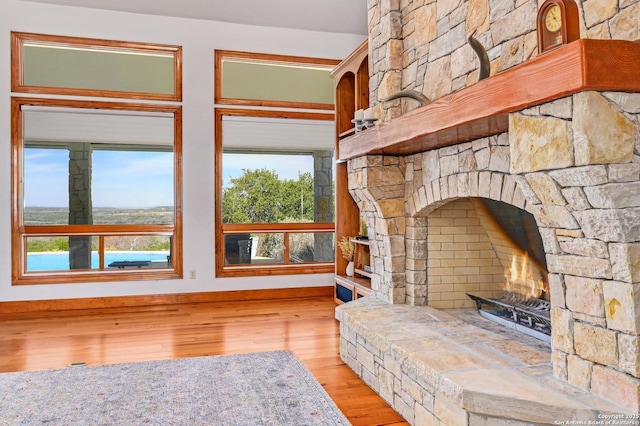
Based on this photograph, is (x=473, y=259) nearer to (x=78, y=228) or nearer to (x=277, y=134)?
(x=277, y=134)

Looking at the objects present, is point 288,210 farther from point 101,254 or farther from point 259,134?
point 101,254

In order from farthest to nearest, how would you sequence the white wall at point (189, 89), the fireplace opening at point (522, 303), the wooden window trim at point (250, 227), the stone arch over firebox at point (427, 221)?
the wooden window trim at point (250, 227) → the white wall at point (189, 89) → the stone arch over firebox at point (427, 221) → the fireplace opening at point (522, 303)

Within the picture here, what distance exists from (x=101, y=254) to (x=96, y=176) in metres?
0.90

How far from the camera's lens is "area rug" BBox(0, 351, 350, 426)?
2453 mm

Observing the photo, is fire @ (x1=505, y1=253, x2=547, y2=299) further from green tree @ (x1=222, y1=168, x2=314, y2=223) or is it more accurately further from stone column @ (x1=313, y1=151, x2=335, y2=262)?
green tree @ (x1=222, y1=168, x2=314, y2=223)

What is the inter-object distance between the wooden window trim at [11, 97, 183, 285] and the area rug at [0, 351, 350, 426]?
2196 mm

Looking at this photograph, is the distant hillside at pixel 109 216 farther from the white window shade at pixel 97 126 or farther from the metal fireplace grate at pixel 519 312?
the metal fireplace grate at pixel 519 312

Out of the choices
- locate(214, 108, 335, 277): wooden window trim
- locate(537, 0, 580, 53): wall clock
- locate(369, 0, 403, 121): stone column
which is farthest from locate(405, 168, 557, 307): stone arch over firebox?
locate(214, 108, 335, 277): wooden window trim

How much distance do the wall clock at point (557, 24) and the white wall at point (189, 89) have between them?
4216 mm

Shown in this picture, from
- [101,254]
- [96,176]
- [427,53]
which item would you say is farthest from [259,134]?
[427,53]

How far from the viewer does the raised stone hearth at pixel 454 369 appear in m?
1.77

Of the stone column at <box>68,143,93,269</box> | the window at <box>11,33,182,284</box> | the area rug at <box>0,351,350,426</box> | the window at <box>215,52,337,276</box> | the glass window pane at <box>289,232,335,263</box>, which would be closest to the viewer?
the area rug at <box>0,351,350,426</box>

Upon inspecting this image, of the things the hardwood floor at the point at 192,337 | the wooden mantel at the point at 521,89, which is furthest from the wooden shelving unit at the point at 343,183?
the wooden mantel at the point at 521,89

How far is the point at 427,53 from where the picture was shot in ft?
9.95
